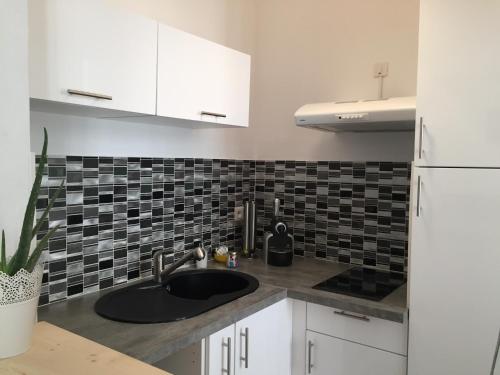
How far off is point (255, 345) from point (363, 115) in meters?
1.14

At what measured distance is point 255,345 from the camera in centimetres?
193

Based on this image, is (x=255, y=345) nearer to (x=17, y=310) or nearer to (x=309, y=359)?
(x=309, y=359)

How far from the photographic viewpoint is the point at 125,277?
2.11 meters

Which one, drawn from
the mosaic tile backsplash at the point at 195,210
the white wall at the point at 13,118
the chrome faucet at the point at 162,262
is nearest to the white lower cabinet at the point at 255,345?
the chrome faucet at the point at 162,262

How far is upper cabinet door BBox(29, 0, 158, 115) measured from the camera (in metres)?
1.37

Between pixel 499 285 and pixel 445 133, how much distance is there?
61 centimetres

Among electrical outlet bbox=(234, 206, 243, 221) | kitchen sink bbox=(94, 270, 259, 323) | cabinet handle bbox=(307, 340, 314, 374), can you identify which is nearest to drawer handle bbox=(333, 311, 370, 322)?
cabinet handle bbox=(307, 340, 314, 374)

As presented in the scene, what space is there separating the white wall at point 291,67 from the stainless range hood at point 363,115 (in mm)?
337

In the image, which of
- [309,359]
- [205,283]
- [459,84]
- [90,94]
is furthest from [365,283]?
[90,94]

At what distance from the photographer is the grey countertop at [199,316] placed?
Answer: 1.48 metres

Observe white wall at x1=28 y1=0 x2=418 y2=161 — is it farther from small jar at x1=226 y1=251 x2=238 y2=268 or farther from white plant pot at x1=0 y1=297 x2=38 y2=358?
white plant pot at x1=0 y1=297 x2=38 y2=358

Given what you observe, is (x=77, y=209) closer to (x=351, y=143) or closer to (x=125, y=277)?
(x=125, y=277)

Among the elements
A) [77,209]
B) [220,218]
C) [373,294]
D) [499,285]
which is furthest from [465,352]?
[77,209]

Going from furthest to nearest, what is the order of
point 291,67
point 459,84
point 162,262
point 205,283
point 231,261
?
point 291,67, point 231,261, point 205,283, point 162,262, point 459,84
